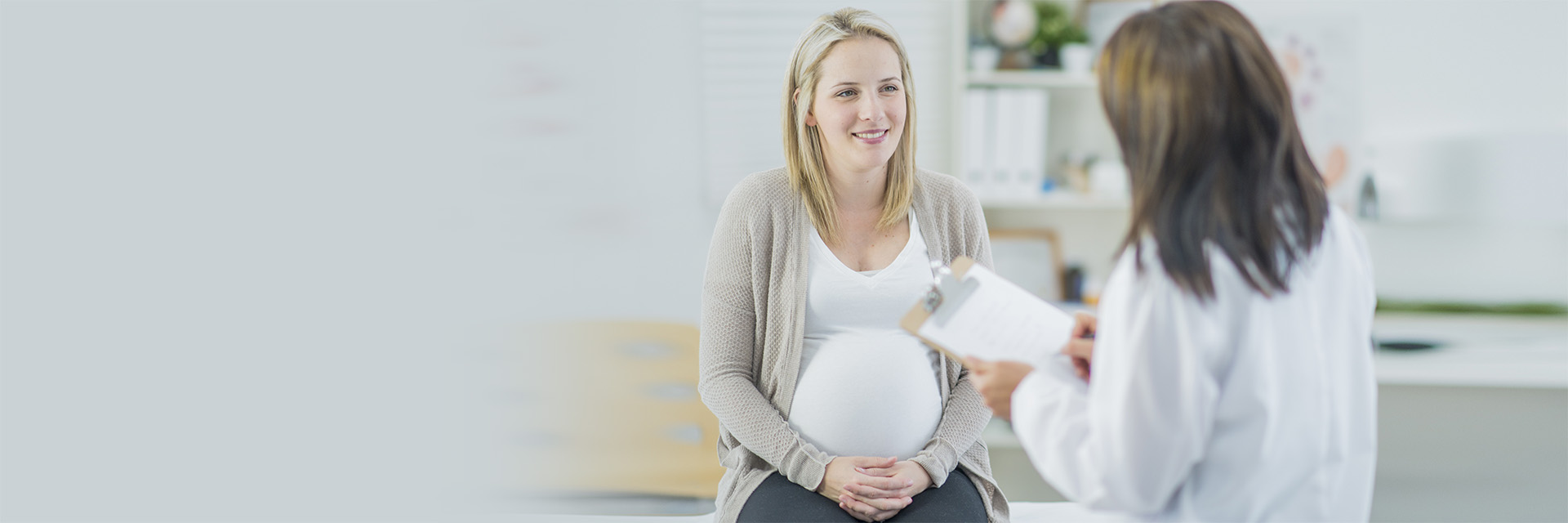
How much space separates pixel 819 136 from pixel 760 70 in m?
0.92

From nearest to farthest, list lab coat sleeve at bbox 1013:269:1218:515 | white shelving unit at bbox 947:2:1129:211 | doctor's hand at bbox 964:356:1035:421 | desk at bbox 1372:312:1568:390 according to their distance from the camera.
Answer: lab coat sleeve at bbox 1013:269:1218:515, doctor's hand at bbox 964:356:1035:421, desk at bbox 1372:312:1568:390, white shelving unit at bbox 947:2:1129:211

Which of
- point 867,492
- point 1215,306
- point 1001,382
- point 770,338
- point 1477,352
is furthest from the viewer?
point 1477,352

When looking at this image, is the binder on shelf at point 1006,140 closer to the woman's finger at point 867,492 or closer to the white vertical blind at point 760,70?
the white vertical blind at point 760,70

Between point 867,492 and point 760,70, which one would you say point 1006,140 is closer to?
point 760,70

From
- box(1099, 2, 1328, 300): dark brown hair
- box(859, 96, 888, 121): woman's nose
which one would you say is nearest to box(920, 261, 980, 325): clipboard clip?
box(1099, 2, 1328, 300): dark brown hair

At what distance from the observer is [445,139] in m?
0.95

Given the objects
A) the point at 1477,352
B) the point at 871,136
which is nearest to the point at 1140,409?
the point at 871,136

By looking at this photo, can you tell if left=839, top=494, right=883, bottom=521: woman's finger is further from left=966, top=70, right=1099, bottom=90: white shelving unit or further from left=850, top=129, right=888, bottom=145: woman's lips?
left=966, top=70, right=1099, bottom=90: white shelving unit

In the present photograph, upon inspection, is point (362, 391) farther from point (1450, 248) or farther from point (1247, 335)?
point (1450, 248)

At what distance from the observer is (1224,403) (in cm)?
78

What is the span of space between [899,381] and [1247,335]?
1.81 ft

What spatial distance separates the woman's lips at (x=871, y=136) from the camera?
4.13 feet

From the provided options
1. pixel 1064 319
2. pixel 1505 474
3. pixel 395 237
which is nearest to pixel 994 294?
pixel 1064 319

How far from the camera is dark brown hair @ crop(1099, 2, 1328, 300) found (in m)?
0.76
